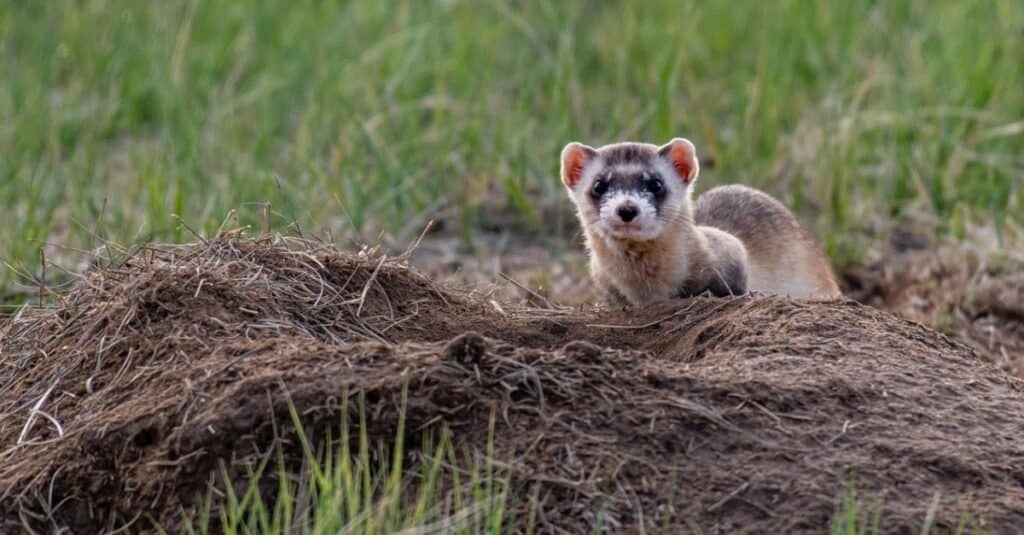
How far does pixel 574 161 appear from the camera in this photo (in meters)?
6.49

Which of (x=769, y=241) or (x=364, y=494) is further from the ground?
(x=364, y=494)

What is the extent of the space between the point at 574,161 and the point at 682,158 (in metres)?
0.47

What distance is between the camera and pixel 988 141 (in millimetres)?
9227

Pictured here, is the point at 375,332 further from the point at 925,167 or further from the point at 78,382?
the point at 925,167

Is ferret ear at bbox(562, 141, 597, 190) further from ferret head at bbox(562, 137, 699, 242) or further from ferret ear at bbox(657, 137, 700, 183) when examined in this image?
ferret ear at bbox(657, 137, 700, 183)

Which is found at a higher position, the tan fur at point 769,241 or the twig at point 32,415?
the twig at point 32,415

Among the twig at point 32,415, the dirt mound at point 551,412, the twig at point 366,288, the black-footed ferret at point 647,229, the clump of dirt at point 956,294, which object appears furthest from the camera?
the clump of dirt at point 956,294

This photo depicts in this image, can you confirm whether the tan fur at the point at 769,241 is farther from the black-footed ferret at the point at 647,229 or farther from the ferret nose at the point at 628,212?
the ferret nose at the point at 628,212

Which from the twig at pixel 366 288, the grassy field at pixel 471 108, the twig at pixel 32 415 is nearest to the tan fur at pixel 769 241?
the grassy field at pixel 471 108

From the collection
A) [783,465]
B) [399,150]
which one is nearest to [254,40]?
[399,150]

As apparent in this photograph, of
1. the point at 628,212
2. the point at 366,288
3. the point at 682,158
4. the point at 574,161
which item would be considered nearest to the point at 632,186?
the point at 628,212

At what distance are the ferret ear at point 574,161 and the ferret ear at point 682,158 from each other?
0.31m

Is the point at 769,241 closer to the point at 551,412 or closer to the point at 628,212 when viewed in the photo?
the point at 628,212

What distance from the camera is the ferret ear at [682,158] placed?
6.31 metres
